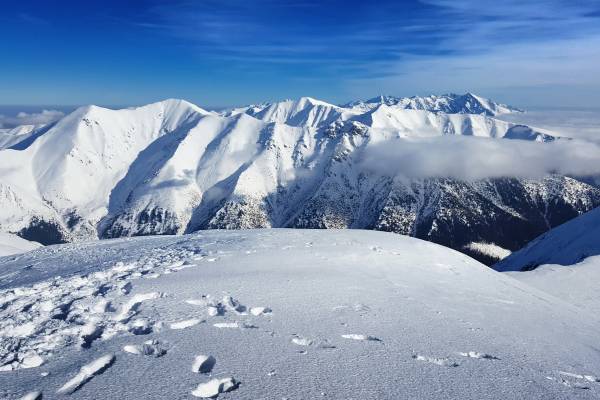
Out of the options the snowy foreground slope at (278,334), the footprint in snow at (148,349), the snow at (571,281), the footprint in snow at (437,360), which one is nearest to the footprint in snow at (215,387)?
the snowy foreground slope at (278,334)

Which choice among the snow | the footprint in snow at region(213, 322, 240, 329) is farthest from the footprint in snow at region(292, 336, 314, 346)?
the snow

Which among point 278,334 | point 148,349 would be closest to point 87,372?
point 148,349

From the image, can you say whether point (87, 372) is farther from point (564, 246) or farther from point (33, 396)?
point (564, 246)

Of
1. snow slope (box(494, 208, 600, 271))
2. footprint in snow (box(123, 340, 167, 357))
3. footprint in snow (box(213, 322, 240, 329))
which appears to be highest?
footprint in snow (box(123, 340, 167, 357))

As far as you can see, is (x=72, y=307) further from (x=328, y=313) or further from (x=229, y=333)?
(x=328, y=313)

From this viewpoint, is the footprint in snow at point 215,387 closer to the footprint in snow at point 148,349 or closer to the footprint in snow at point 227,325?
the footprint in snow at point 148,349

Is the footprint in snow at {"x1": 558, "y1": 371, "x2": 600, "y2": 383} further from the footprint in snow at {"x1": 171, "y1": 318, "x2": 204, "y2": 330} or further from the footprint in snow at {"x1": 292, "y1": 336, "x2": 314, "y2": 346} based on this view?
the footprint in snow at {"x1": 171, "y1": 318, "x2": 204, "y2": 330}
